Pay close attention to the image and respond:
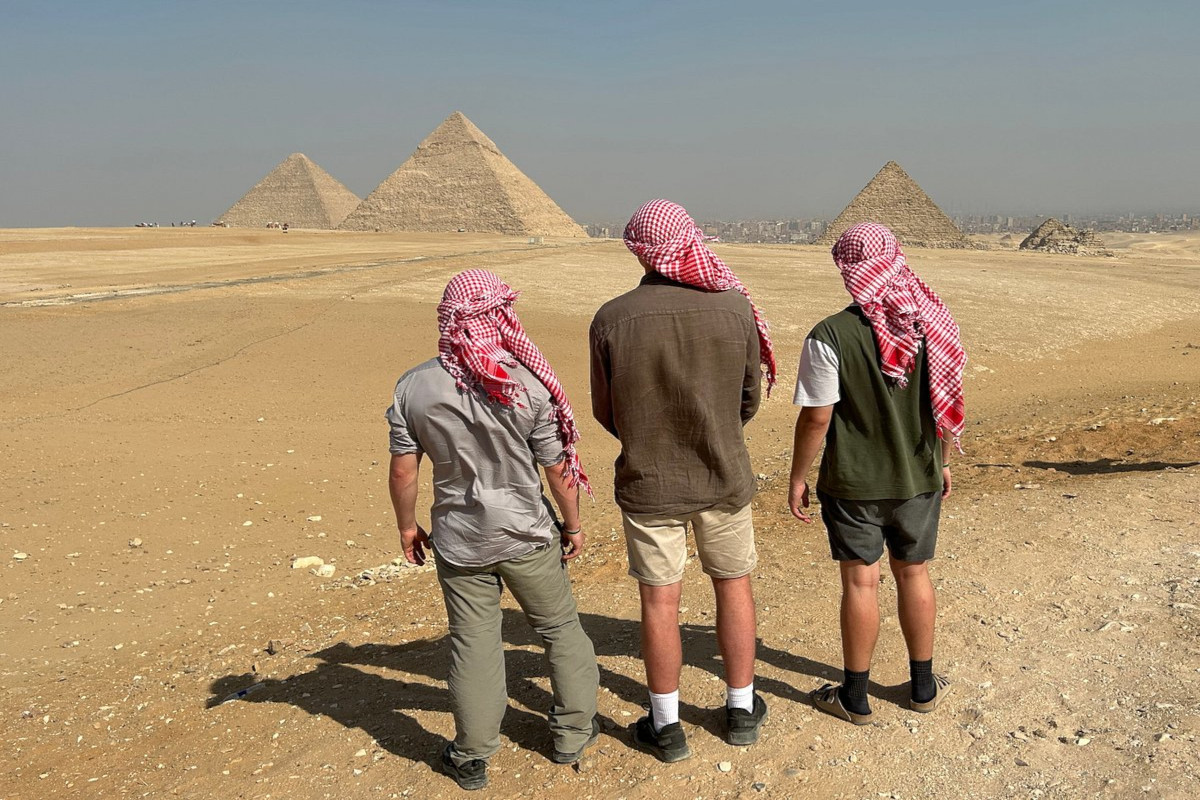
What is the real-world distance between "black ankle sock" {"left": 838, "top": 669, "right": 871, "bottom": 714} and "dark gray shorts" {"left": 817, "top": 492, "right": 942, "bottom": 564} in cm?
41

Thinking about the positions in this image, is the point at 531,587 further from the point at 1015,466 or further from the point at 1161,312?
the point at 1161,312

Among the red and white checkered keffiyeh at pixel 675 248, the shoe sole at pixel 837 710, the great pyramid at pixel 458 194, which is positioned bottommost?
the shoe sole at pixel 837 710

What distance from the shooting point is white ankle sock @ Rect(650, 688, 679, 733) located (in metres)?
2.98

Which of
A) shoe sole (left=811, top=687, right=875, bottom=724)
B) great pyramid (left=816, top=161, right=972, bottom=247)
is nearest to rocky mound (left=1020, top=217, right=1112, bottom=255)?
great pyramid (left=816, top=161, right=972, bottom=247)

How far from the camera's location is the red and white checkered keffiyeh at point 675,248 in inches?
111

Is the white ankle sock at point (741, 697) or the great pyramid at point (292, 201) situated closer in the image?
the white ankle sock at point (741, 697)

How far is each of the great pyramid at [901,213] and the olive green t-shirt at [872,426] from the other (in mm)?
48634

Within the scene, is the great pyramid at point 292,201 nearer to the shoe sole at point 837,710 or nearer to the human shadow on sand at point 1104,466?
the human shadow on sand at point 1104,466

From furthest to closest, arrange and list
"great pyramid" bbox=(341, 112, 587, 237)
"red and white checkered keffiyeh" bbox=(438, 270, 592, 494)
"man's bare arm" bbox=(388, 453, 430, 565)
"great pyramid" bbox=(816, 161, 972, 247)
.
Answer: "great pyramid" bbox=(341, 112, 587, 237)
"great pyramid" bbox=(816, 161, 972, 247)
"man's bare arm" bbox=(388, 453, 430, 565)
"red and white checkered keffiyeh" bbox=(438, 270, 592, 494)

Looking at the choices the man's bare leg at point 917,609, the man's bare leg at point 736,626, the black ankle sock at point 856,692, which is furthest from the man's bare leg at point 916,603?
the man's bare leg at point 736,626

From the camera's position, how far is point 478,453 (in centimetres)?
288

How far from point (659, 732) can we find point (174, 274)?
2261 cm

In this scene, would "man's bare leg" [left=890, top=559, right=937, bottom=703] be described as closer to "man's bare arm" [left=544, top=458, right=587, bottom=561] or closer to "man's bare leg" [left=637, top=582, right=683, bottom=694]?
"man's bare leg" [left=637, top=582, right=683, bottom=694]

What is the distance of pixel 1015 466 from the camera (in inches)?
280
